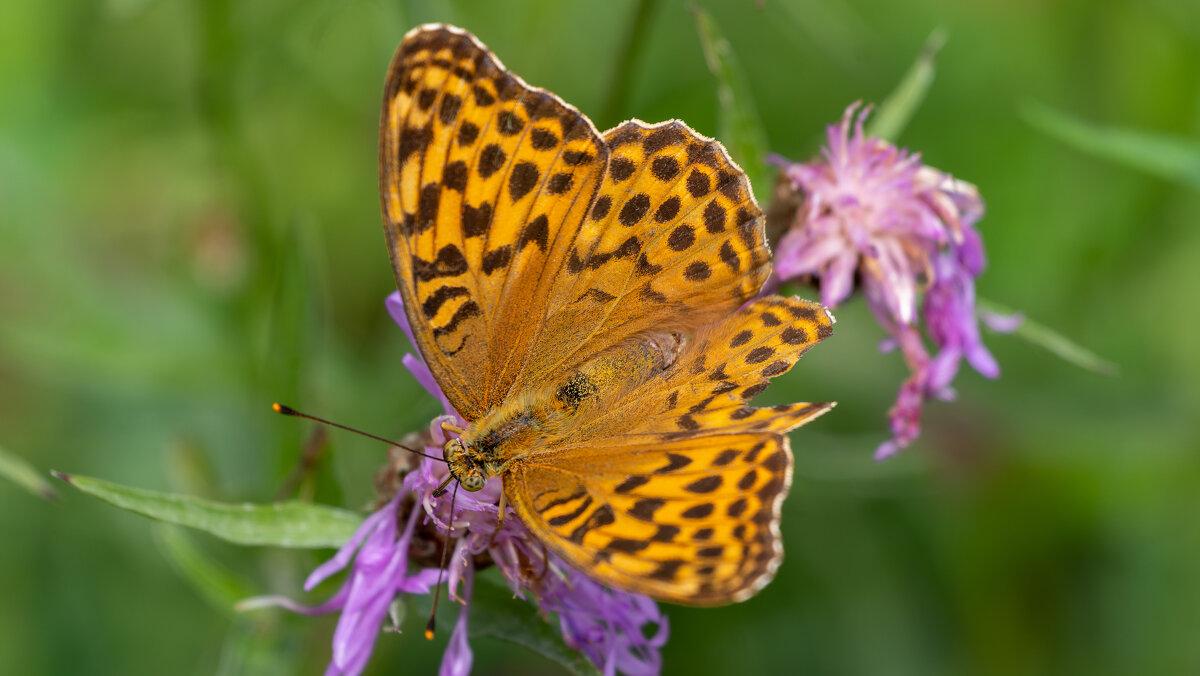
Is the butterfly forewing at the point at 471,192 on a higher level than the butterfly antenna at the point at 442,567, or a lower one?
higher

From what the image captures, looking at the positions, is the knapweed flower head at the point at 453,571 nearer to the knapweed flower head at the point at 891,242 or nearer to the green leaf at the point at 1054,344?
the knapweed flower head at the point at 891,242

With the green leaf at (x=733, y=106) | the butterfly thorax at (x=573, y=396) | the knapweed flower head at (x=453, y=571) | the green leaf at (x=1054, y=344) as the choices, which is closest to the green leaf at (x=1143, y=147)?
the green leaf at (x=1054, y=344)

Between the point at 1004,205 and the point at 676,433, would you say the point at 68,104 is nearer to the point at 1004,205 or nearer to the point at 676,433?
the point at 676,433

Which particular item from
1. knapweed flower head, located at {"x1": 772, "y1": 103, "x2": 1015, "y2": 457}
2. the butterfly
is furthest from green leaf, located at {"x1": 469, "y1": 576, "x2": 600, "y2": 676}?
knapweed flower head, located at {"x1": 772, "y1": 103, "x2": 1015, "y2": 457}

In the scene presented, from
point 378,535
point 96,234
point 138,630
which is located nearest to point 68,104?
point 96,234

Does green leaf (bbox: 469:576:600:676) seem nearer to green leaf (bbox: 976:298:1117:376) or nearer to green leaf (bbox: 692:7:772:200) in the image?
green leaf (bbox: 692:7:772:200)

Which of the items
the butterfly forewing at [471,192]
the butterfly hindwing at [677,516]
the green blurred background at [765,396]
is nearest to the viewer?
the butterfly hindwing at [677,516]
